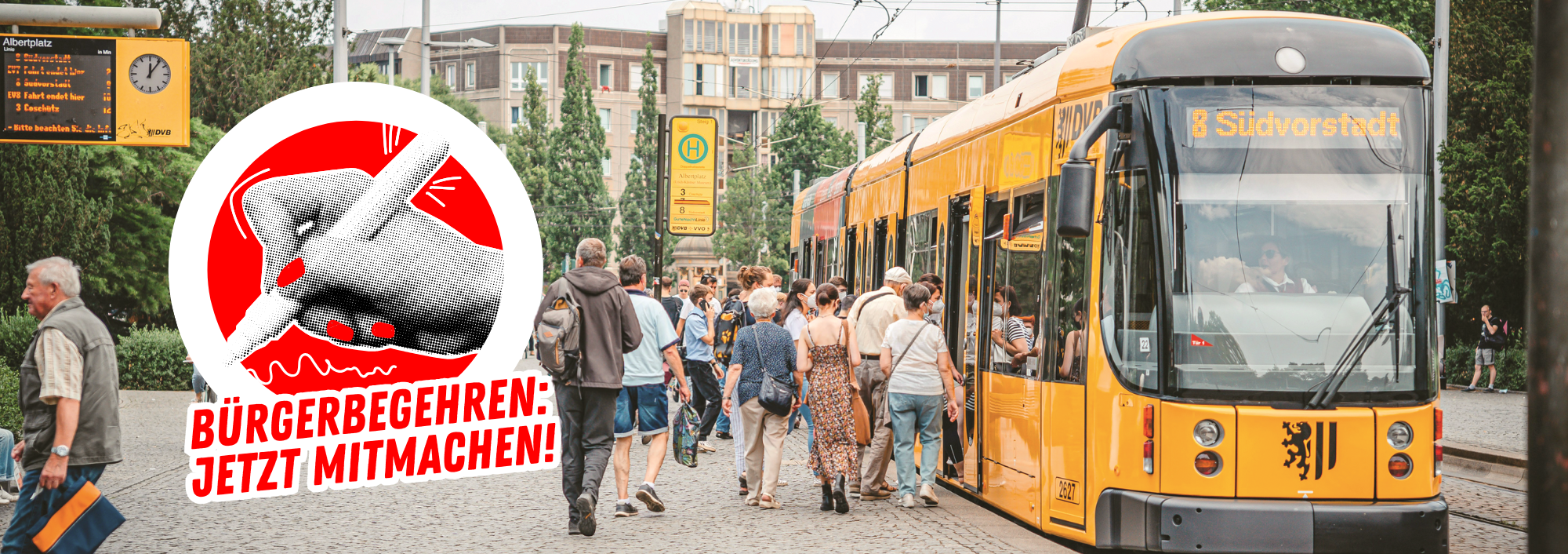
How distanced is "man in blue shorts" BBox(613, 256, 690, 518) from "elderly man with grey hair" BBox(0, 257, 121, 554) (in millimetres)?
3689

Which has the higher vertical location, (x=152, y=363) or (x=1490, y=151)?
(x=1490, y=151)

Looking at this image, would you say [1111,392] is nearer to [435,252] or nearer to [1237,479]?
[1237,479]

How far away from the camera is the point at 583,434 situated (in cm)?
945

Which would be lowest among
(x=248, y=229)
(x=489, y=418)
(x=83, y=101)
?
(x=489, y=418)

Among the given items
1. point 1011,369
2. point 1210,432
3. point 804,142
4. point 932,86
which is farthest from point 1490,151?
point 932,86

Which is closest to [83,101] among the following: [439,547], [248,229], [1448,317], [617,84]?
[248,229]

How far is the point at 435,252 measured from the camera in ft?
48.3

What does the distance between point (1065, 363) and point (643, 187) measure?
61420 mm

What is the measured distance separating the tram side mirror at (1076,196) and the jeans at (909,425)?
10.2ft

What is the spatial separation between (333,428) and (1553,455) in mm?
13448

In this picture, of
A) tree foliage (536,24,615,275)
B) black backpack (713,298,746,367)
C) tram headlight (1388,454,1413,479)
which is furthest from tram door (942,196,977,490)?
tree foliage (536,24,615,275)

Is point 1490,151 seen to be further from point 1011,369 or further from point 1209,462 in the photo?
point 1209,462

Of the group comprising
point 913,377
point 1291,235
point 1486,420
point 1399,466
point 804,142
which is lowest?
point 1486,420

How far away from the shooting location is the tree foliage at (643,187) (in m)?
68.8
